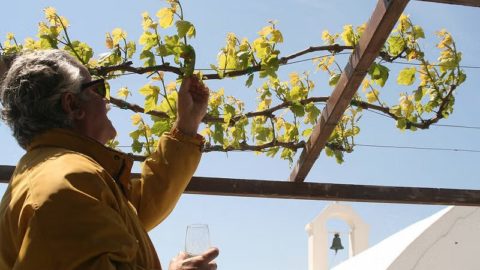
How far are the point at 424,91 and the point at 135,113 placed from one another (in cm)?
149

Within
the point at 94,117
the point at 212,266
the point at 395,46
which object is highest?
the point at 395,46

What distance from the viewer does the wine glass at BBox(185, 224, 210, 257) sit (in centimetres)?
154

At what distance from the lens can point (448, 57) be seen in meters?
3.25

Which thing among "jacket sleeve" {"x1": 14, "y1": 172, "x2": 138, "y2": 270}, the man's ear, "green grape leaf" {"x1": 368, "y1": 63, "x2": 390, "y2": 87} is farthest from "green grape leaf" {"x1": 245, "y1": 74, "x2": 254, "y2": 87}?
"jacket sleeve" {"x1": 14, "y1": 172, "x2": 138, "y2": 270}

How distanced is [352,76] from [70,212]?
189 cm

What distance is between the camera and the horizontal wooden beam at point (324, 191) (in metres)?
3.31

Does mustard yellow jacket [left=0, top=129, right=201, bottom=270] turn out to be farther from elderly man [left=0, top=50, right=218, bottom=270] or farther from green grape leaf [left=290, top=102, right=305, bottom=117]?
green grape leaf [left=290, top=102, right=305, bottom=117]

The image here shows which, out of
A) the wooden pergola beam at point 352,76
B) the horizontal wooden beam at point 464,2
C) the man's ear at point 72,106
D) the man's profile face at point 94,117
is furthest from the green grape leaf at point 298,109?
the man's ear at point 72,106

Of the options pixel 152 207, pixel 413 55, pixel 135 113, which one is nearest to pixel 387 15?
pixel 413 55

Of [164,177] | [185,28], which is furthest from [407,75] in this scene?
[164,177]

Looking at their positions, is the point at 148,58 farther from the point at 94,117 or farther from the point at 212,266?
the point at 212,266

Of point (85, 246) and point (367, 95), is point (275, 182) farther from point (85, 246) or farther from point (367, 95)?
point (85, 246)

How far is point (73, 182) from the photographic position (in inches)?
48.4

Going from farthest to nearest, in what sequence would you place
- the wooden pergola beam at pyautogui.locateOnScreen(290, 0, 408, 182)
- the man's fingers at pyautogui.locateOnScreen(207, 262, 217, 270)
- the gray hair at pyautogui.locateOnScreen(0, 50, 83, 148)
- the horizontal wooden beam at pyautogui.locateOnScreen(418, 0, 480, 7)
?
1. the wooden pergola beam at pyautogui.locateOnScreen(290, 0, 408, 182)
2. the horizontal wooden beam at pyautogui.locateOnScreen(418, 0, 480, 7)
3. the gray hair at pyautogui.locateOnScreen(0, 50, 83, 148)
4. the man's fingers at pyautogui.locateOnScreen(207, 262, 217, 270)
